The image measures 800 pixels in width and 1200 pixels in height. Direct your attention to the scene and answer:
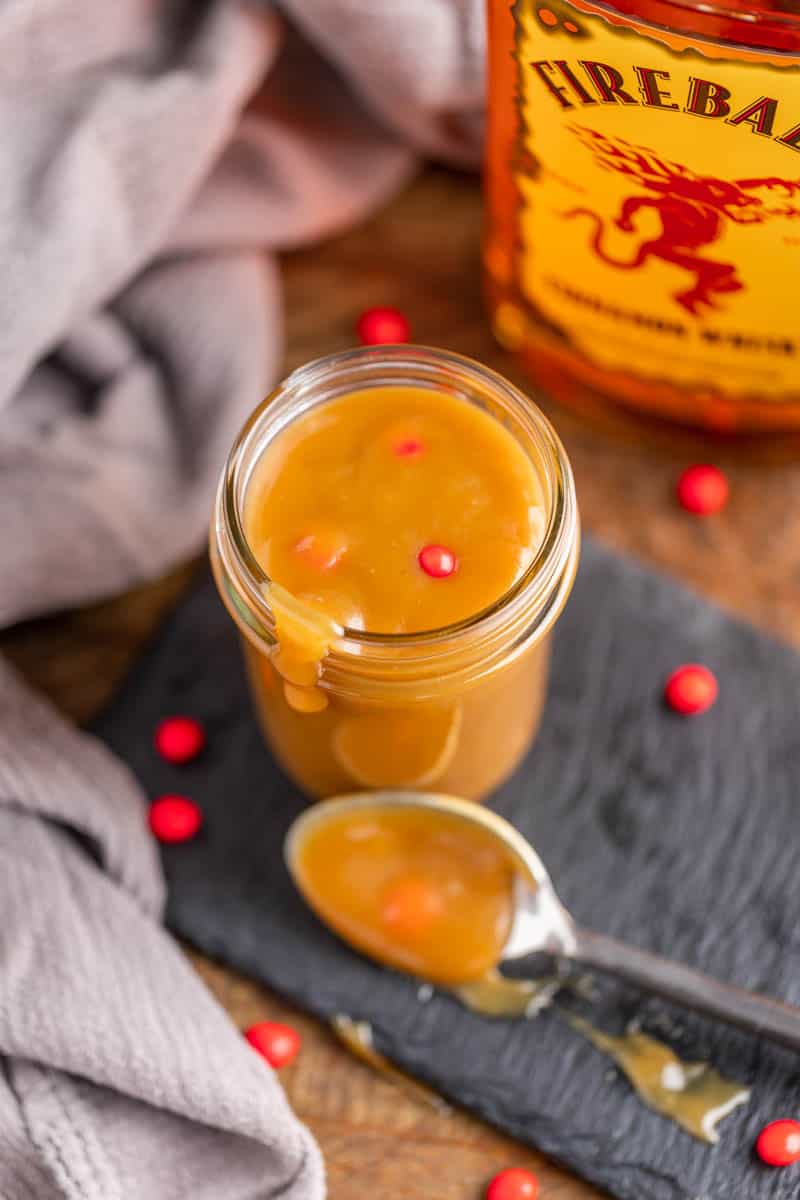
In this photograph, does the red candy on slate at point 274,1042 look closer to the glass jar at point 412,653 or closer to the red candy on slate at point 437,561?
the glass jar at point 412,653

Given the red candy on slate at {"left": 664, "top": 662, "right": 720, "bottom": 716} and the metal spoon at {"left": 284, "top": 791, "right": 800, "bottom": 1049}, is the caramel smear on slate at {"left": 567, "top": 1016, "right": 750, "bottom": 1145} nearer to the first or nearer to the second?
the metal spoon at {"left": 284, "top": 791, "right": 800, "bottom": 1049}

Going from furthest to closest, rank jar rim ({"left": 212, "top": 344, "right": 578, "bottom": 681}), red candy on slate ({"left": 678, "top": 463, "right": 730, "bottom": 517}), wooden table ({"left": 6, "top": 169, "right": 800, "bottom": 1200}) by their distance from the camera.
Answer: red candy on slate ({"left": 678, "top": 463, "right": 730, "bottom": 517})
wooden table ({"left": 6, "top": 169, "right": 800, "bottom": 1200})
jar rim ({"left": 212, "top": 344, "right": 578, "bottom": 681})

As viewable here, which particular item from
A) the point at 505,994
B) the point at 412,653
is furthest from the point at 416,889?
the point at 412,653

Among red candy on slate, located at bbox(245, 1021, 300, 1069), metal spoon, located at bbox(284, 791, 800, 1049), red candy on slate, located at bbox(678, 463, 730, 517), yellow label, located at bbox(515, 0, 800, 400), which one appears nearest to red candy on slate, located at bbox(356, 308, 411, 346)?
yellow label, located at bbox(515, 0, 800, 400)

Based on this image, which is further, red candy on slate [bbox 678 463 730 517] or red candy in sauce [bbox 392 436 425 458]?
red candy on slate [bbox 678 463 730 517]

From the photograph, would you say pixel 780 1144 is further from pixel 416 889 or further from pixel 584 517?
pixel 584 517

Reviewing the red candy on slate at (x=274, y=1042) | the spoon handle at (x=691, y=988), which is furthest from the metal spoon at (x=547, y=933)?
the red candy on slate at (x=274, y=1042)

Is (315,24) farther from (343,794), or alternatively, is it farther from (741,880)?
(741,880)
